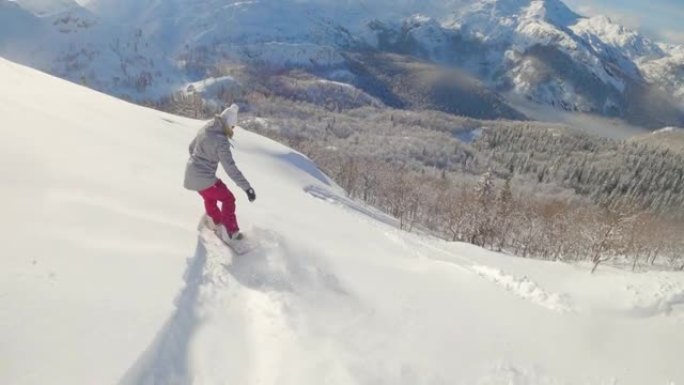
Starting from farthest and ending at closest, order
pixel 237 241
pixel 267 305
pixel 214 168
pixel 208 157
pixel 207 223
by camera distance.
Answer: pixel 207 223 < pixel 214 168 < pixel 208 157 < pixel 237 241 < pixel 267 305

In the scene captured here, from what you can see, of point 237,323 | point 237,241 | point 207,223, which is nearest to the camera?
point 237,323

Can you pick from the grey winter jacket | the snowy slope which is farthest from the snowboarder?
the snowy slope

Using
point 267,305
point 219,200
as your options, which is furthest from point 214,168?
point 267,305

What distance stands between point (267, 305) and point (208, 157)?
3754mm

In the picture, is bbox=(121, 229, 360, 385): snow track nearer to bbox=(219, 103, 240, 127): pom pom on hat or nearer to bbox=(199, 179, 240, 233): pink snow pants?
bbox=(199, 179, 240, 233): pink snow pants

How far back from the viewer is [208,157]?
382 inches

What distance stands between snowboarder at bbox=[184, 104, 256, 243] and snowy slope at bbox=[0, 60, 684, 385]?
0.47m

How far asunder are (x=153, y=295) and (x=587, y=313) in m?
6.82

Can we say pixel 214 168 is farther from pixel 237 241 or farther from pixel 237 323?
pixel 237 323

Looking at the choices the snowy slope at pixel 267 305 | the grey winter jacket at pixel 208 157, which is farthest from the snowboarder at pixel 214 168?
the snowy slope at pixel 267 305

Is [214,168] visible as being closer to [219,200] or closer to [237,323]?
[219,200]

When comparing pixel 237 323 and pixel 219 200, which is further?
pixel 219 200

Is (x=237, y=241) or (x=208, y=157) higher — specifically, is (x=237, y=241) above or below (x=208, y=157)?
below

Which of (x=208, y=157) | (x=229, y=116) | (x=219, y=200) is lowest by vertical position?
(x=219, y=200)
